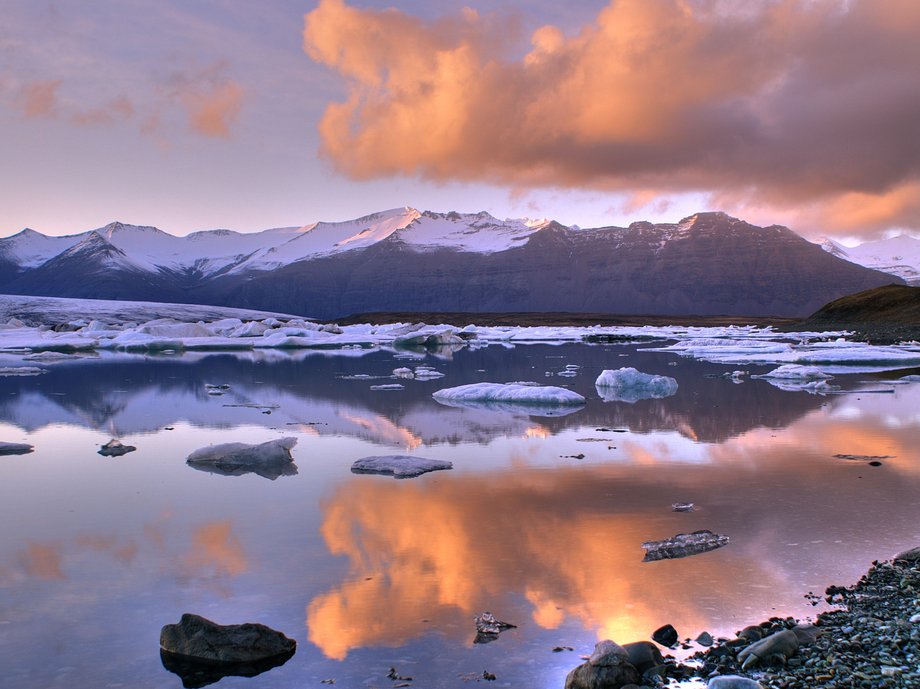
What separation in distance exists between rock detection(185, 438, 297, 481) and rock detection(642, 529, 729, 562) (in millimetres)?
5087

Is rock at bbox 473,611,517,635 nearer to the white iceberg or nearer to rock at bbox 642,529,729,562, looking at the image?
rock at bbox 642,529,729,562

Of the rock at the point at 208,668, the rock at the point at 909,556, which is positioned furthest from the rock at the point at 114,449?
the rock at the point at 909,556

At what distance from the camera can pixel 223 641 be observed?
4.50m

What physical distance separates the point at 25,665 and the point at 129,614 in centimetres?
76

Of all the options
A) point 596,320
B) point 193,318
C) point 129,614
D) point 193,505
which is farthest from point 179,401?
point 596,320

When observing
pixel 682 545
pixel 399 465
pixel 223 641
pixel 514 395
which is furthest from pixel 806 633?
pixel 514 395

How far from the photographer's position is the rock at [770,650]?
13.6 ft

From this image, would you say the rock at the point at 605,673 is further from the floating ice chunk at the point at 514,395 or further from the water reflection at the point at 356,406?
the floating ice chunk at the point at 514,395

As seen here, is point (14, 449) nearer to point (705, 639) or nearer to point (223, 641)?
point (223, 641)

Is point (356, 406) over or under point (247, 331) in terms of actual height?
under

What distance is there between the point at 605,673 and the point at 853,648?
1495 mm

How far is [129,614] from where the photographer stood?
16.5ft

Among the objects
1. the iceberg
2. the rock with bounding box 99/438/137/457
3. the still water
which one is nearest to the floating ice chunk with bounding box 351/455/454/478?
the still water

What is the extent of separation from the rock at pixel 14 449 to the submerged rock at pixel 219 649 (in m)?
8.11
